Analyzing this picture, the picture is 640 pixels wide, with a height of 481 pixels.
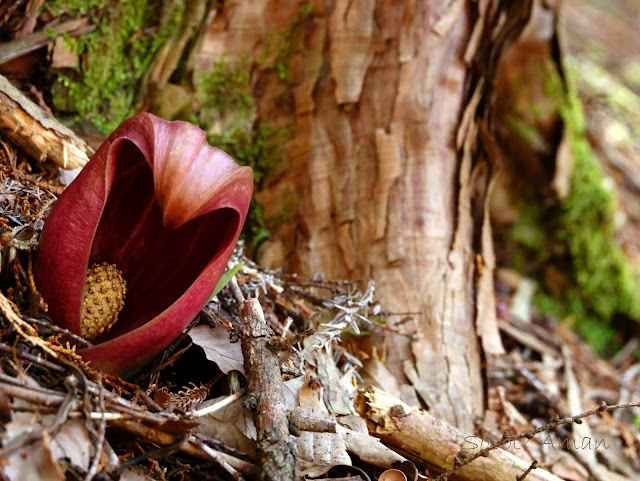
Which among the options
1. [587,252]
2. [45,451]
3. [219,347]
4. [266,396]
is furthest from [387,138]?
[587,252]

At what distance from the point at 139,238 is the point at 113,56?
0.84 m

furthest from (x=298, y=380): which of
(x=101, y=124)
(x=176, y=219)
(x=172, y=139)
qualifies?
(x=101, y=124)

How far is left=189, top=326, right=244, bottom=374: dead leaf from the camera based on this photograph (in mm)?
1299

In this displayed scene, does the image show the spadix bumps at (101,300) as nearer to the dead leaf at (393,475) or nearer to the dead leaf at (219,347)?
the dead leaf at (219,347)

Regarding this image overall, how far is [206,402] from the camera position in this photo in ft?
4.04

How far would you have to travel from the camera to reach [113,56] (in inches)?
78.5

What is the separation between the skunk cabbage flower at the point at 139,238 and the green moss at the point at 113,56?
0.64 metres

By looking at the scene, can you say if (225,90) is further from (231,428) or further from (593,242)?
(593,242)

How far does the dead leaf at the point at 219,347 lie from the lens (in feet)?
4.26

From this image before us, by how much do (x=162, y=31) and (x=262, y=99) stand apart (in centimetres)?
43

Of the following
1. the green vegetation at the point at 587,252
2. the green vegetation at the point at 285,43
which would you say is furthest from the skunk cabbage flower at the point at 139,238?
the green vegetation at the point at 587,252

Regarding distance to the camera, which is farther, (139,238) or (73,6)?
(73,6)

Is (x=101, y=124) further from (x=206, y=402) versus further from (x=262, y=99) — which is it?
(x=206, y=402)

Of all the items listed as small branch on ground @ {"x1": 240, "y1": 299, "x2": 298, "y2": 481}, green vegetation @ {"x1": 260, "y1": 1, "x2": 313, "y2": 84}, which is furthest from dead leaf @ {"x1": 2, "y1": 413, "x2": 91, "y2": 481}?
green vegetation @ {"x1": 260, "y1": 1, "x2": 313, "y2": 84}
